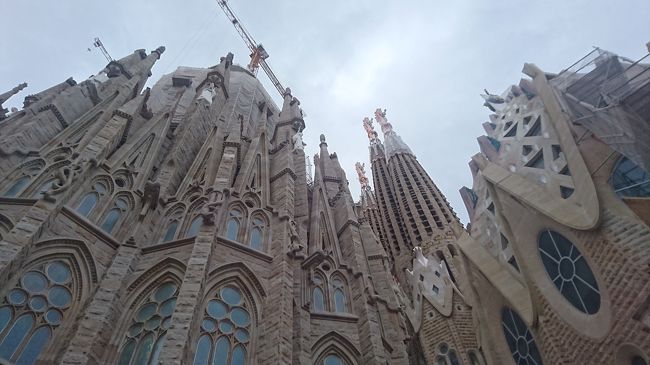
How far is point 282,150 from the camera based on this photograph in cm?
→ 1427

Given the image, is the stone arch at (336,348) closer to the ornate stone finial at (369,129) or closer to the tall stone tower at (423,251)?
the tall stone tower at (423,251)

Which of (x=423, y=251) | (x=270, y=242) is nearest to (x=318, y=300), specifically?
(x=270, y=242)

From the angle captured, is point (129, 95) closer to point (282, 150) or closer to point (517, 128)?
point (282, 150)

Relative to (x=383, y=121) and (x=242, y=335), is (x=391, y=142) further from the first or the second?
(x=242, y=335)

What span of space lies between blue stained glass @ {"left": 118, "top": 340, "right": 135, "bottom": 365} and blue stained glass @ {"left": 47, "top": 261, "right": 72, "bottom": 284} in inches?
60.6

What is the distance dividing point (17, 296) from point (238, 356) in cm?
352

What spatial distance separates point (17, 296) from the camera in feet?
21.1

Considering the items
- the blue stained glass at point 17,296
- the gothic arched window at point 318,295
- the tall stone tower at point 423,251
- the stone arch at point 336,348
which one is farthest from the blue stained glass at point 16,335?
the tall stone tower at point 423,251

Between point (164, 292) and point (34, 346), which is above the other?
point (164, 292)

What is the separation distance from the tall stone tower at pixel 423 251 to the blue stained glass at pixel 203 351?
9732 mm

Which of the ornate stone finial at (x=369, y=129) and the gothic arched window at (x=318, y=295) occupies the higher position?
the ornate stone finial at (x=369, y=129)

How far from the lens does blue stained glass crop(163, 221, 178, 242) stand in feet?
28.7

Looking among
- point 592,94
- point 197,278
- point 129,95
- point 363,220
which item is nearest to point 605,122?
point 592,94

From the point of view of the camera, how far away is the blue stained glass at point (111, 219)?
27.1ft
